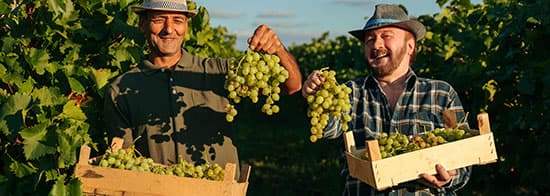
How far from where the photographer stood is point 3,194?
489 cm

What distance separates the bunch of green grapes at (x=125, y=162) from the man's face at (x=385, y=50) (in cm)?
136

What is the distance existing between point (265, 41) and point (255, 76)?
265 mm

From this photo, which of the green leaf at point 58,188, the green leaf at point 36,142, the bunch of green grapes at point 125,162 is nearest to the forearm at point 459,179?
the bunch of green grapes at point 125,162

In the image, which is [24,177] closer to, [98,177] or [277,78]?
[98,177]

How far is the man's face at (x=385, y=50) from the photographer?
424 cm

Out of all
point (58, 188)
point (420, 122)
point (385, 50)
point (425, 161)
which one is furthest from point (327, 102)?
point (58, 188)

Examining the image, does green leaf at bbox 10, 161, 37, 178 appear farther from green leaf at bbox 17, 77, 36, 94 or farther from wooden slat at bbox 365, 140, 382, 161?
wooden slat at bbox 365, 140, 382, 161

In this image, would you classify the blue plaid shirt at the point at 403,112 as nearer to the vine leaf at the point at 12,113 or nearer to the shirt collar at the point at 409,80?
the shirt collar at the point at 409,80

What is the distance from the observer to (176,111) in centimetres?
426

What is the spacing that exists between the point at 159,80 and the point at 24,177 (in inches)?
50.0

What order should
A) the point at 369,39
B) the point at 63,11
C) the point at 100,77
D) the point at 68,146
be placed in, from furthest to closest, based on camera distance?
the point at 63,11 → the point at 100,77 → the point at 68,146 → the point at 369,39

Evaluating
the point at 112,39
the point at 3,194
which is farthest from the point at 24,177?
the point at 112,39

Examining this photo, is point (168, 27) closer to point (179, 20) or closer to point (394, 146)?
point (179, 20)

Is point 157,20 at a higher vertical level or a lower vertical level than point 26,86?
higher
